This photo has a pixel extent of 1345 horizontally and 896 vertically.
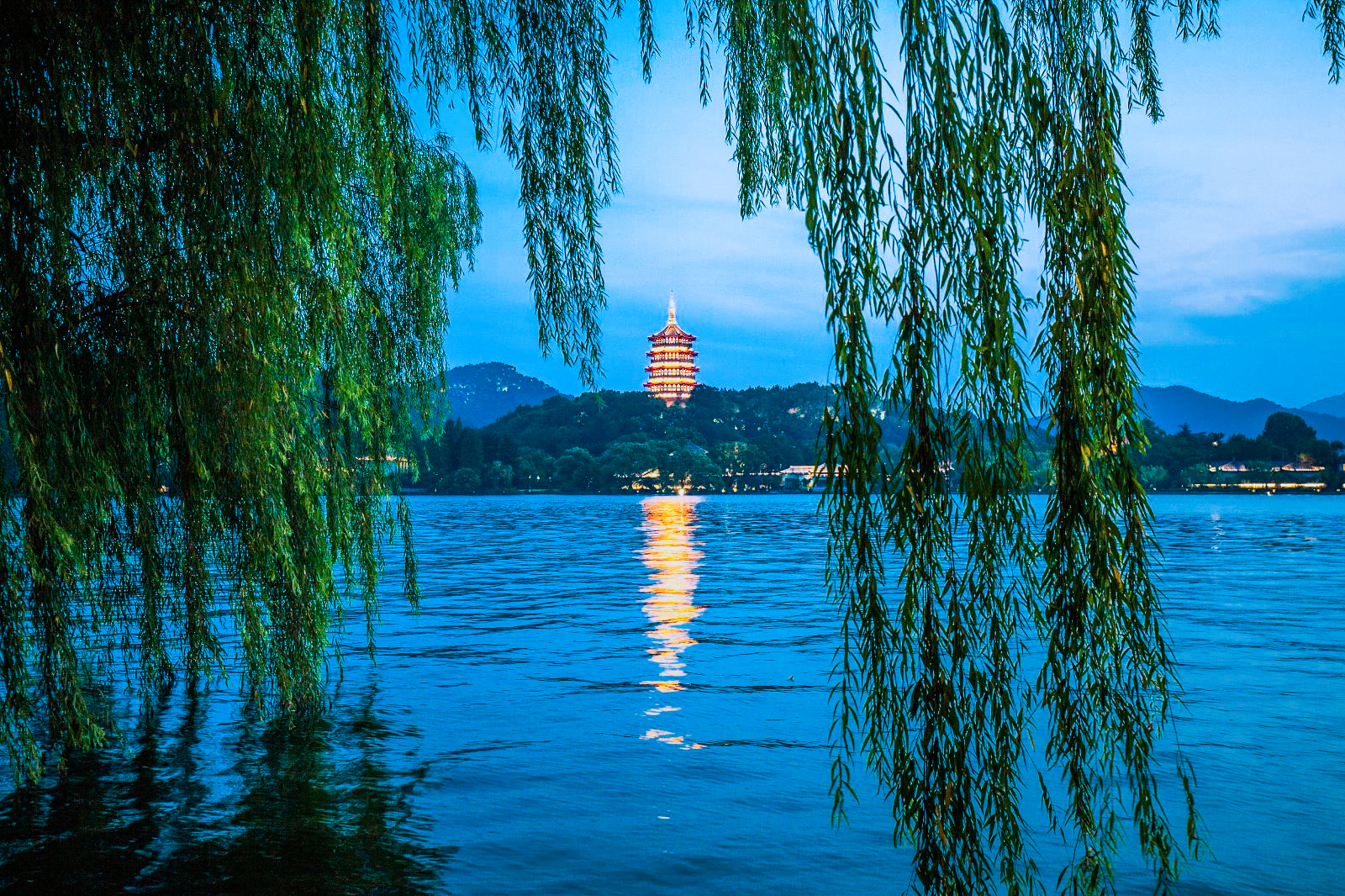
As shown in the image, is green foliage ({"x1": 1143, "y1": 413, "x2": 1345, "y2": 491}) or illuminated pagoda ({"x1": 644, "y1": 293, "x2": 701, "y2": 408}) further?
illuminated pagoda ({"x1": 644, "y1": 293, "x2": 701, "y2": 408})

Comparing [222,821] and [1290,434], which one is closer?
[222,821]

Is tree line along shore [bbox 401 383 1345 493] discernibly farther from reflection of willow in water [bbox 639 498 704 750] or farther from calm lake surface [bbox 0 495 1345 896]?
calm lake surface [bbox 0 495 1345 896]

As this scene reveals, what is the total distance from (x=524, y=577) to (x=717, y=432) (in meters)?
115

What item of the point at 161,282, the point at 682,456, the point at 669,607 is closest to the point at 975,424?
the point at 161,282

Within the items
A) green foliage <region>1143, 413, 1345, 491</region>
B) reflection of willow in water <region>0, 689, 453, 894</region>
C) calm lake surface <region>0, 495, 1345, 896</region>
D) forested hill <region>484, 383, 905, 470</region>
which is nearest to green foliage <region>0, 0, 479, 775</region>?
reflection of willow in water <region>0, 689, 453, 894</region>

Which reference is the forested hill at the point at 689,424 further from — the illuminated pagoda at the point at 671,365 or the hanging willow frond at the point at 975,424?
the hanging willow frond at the point at 975,424

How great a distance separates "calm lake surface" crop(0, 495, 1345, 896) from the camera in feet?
19.7

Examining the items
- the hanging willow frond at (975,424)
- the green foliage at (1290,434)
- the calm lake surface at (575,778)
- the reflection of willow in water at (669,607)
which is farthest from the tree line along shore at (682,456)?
the hanging willow frond at (975,424)

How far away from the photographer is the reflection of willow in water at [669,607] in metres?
11.8

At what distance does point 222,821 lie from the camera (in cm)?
661

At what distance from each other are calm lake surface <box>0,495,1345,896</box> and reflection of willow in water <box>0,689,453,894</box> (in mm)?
23

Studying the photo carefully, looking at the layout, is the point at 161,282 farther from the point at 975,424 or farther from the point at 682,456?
the point at 682,456

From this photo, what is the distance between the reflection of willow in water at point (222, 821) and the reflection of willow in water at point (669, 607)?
2985mm

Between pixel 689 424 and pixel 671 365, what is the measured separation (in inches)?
478
